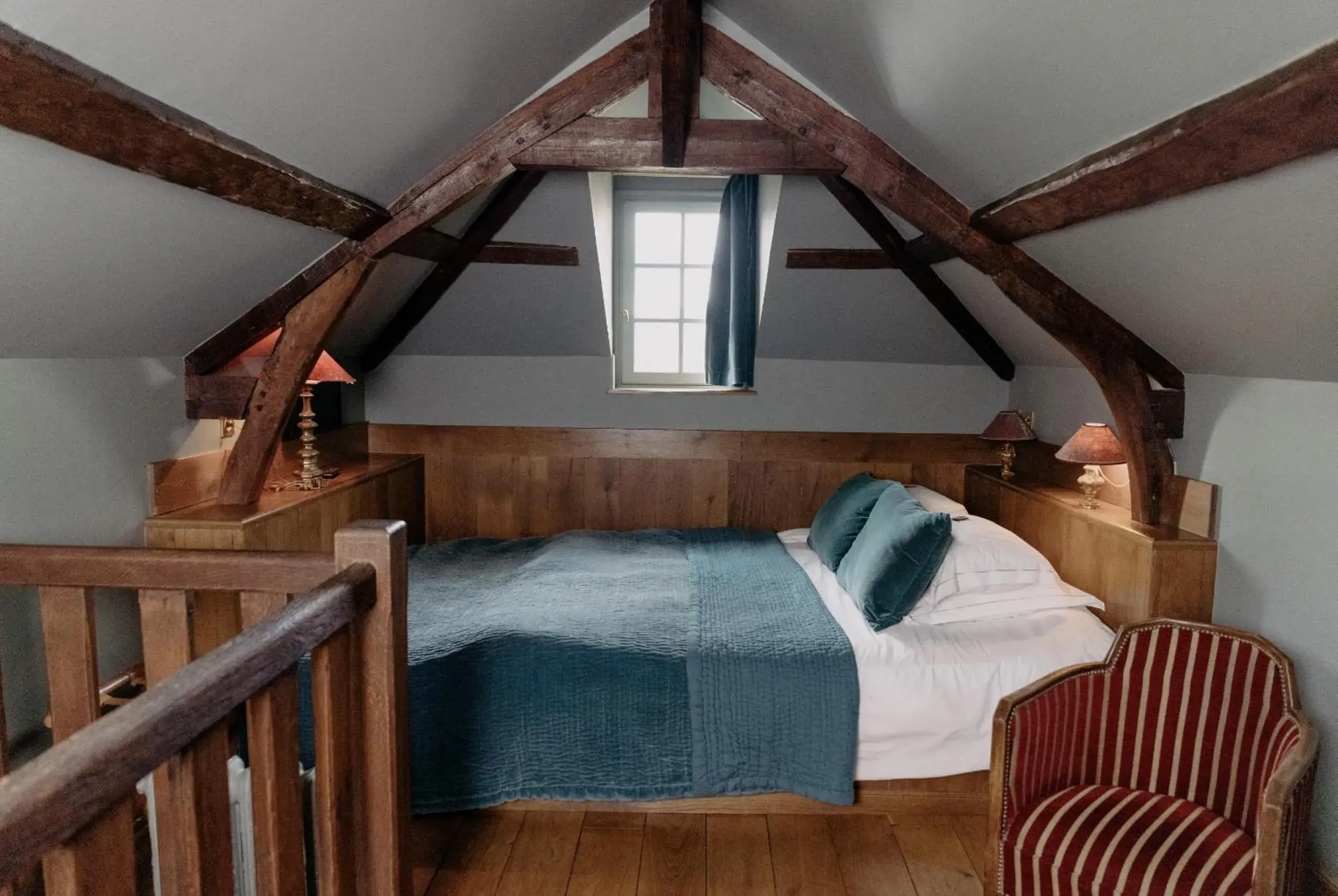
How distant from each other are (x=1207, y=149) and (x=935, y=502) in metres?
1.97

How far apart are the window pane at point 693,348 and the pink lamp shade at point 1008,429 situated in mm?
1400

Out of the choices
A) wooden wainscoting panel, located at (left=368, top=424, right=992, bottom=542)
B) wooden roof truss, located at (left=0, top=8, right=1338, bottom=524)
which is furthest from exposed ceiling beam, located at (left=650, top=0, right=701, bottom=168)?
wooden wainscoting panel, located at (left=368, top=424, right=992, bottom=542)

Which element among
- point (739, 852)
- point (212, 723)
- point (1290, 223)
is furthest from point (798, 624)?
point (212, 723)

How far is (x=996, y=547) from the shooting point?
2.68 meters

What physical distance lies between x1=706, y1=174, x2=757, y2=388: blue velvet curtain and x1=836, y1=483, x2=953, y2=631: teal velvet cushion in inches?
55.9

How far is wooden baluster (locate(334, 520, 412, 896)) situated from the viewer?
133 cm

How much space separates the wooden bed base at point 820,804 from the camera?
246 cm

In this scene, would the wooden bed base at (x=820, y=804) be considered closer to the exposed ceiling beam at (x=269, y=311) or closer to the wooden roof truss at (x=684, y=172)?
the wooden roof truss at (x=684, y=172)

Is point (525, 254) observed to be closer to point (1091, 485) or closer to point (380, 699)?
point (1091, 485)

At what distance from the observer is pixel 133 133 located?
1.56 meters

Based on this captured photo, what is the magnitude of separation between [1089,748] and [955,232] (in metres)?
1.50

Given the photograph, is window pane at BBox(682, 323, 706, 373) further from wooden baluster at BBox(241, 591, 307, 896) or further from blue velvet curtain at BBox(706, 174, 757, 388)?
wooden baluster at BBox(241, 591, 307, 896)

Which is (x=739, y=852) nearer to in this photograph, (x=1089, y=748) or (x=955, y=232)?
(x=1089, y=748)

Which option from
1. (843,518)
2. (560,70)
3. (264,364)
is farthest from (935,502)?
(264,364)
